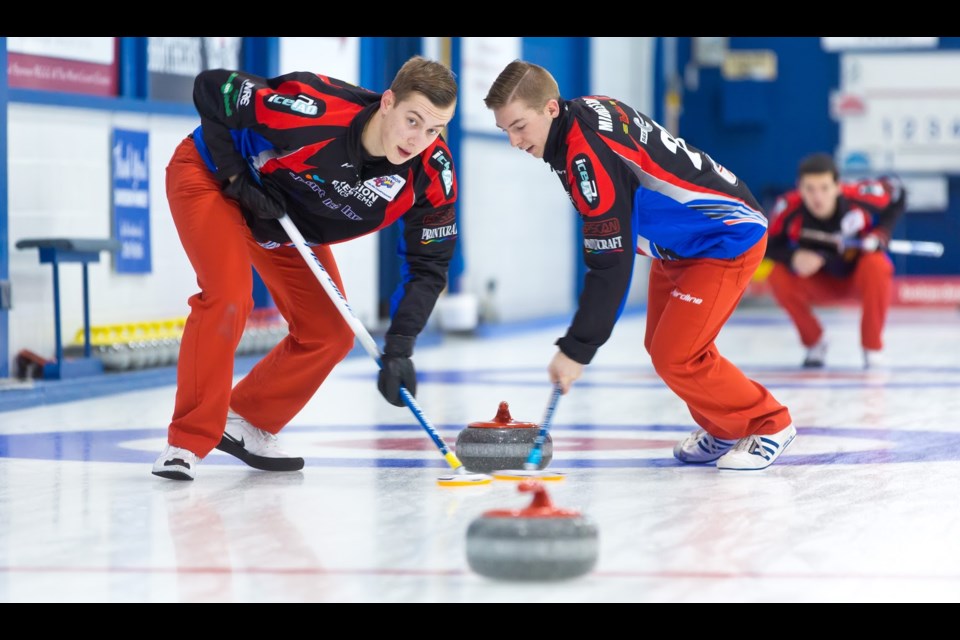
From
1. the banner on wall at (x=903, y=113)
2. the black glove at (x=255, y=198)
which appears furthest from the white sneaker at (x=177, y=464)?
the banner on wall at (x=903, y=113)

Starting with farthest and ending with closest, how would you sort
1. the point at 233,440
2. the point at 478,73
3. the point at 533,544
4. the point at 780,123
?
the point at 780,123
the point at 478,73
the point at 233,440
the point at 533,544

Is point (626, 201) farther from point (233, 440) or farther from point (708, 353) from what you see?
point (233, 440)

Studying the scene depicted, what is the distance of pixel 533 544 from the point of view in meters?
2.55

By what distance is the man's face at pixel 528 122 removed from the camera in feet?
11.7

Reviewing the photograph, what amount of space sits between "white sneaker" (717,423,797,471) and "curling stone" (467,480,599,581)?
5.31ft

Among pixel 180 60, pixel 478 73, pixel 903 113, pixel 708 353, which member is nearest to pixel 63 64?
pixel 180 60

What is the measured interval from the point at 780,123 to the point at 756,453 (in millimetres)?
12175

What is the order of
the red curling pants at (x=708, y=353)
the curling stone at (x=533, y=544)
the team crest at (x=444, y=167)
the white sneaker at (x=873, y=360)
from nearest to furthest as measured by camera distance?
the curling stone at (x=533, y=544) < the team crest at (x=444, y=167) < the red curling pants at (x=708, y=353) < the white sneaker at (x=873, y=360)

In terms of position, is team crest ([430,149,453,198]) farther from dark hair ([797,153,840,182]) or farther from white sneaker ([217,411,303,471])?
dark hair ([797,153,840,182])

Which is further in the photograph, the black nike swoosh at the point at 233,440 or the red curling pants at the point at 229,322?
the black nike swoosh at the point at 233,440

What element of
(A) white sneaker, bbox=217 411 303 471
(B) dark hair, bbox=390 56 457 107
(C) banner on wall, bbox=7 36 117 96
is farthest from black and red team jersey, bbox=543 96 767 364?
(C) banner on wall, bbox=7 36 117 96

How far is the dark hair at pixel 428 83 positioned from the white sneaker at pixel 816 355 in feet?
15.3

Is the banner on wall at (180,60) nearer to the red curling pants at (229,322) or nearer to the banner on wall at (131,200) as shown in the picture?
the banner on wall at (131,200)

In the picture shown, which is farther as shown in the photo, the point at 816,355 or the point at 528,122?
the point at 816,355
